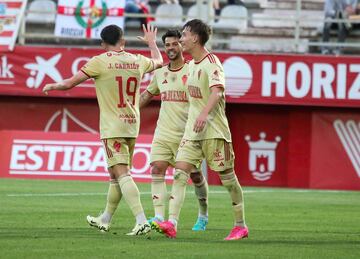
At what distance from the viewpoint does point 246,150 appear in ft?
89.9

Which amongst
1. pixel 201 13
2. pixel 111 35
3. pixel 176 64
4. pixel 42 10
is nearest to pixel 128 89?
pixel 111 35

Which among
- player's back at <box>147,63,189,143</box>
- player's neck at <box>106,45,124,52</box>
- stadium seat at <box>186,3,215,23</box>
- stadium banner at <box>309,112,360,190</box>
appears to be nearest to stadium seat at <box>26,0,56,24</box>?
stadium seat at <box>186,3,215,23</box>

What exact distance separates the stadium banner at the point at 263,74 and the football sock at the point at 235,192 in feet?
45.3

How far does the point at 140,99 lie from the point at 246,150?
1362 cm

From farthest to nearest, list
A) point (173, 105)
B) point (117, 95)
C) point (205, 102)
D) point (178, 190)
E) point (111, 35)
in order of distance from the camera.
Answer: point (173, 105) < point (117, 95) < point (111, 35) < point (205, 102) < point (178, 190)

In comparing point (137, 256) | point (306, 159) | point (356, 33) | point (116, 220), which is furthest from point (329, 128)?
point (137, 256)

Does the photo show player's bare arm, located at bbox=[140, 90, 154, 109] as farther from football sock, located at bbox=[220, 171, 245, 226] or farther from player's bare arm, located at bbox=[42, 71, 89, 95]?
football sock, located at bbox=[220, 171, 245, 226]

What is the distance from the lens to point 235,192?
12.3 metres

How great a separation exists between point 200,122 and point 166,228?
117cm

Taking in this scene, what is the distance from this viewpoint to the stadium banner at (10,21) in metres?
26.2

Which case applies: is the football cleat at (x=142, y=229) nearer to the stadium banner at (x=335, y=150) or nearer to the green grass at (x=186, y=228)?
the green grass at (x=186, y=228)

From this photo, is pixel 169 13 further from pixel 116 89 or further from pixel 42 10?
pixel 116 89

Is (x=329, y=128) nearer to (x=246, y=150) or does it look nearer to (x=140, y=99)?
(x=246, y=150)

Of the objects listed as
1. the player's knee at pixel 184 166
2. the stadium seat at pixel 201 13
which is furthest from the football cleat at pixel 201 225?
the stadium seat at pixel 201 13
